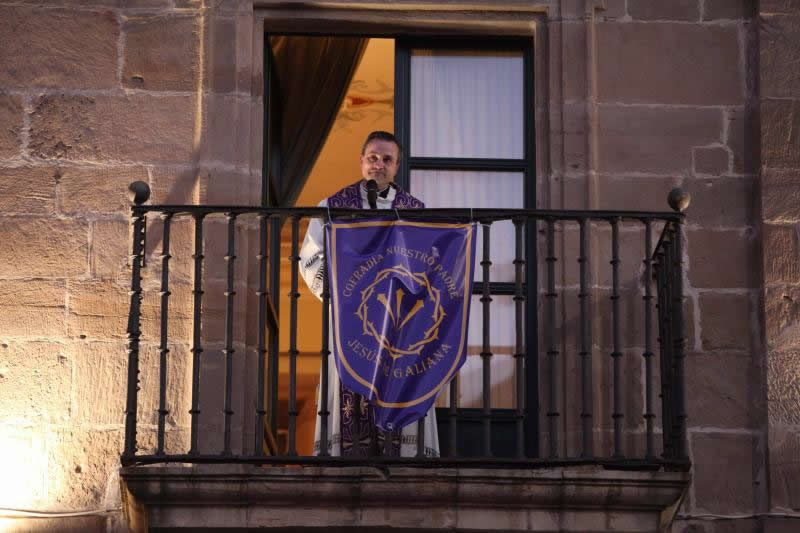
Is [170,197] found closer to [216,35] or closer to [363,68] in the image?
[216,35]

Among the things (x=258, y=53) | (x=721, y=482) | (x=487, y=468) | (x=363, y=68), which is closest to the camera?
(x=487, y=468)

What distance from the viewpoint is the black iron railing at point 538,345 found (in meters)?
8.88

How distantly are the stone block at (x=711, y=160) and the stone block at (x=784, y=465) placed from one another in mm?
1269

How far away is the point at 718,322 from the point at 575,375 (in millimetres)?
724

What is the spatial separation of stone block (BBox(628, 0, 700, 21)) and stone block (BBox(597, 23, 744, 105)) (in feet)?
0.11

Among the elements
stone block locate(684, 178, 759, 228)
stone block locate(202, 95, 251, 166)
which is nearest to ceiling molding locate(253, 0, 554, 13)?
stone block locate(202, 95, 251, 166)

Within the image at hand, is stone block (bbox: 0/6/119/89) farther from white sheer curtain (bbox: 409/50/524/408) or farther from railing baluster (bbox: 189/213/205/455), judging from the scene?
white sheer curtain (bbox: 409/50/524/408)

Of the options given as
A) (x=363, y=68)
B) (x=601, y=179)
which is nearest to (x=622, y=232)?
(x=601, y=179)

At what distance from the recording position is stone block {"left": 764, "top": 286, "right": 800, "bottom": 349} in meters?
9.61

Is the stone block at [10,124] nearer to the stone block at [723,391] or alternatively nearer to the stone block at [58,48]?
the stone block at [58,48]

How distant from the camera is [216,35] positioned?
33.1 feet

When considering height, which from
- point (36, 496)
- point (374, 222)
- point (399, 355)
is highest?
point (374, 222)

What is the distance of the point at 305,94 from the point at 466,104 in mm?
972

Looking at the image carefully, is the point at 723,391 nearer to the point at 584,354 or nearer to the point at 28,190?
the point at 584,354
